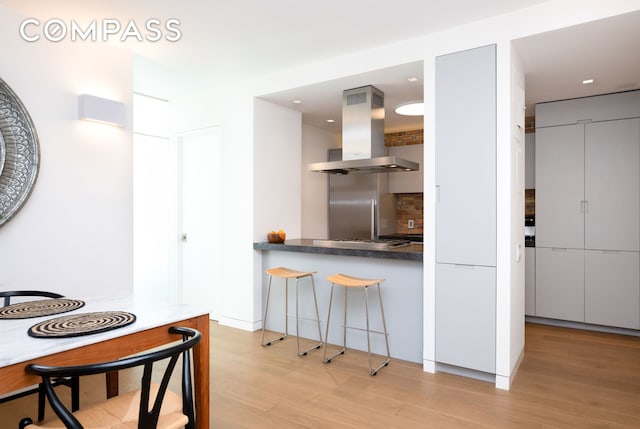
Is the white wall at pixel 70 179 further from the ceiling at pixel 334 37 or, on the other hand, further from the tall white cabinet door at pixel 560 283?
the tall white cabinet door at pixel 560 283

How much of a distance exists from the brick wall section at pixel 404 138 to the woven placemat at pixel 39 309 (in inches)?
203

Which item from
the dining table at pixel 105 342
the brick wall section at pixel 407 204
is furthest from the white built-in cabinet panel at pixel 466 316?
the brick wall section at pixel 407 204

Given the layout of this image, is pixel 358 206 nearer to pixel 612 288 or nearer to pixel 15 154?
pixel 612 288

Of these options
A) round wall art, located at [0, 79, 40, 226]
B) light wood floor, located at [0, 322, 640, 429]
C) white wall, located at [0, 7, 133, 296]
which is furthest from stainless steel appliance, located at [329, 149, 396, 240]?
round wall art, located at [0, 79, 40, 226]

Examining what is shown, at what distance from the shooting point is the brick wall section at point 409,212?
20.5 feet

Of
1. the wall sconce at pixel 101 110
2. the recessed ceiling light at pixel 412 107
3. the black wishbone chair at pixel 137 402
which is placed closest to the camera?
the black wishbone chair at pixel 137 402

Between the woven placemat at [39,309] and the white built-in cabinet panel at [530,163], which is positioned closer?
the woven placemat at [39,309]

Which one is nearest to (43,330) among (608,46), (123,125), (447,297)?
(123,125)

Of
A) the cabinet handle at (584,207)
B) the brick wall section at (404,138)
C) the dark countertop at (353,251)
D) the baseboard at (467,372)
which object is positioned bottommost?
the baseboard at (467,372)

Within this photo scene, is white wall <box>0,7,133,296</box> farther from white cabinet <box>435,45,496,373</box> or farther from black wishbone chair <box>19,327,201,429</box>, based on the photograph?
white cabinet <box>435,45,496,373</box>

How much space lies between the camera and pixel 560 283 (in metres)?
4.37

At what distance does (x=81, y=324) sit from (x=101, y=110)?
82.7 inches

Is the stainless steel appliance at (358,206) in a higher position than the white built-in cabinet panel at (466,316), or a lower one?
higher

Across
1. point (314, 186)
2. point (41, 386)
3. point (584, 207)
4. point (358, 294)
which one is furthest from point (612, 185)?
point (41, 386)
